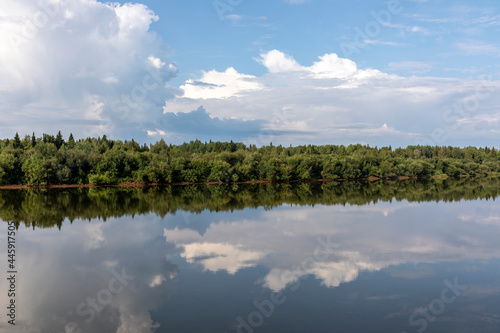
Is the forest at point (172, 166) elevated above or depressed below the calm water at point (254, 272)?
above

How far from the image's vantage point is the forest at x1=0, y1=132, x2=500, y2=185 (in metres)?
61.5

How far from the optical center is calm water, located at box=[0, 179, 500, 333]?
12836 mm

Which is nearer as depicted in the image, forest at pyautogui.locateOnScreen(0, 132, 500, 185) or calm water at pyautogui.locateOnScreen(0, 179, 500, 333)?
calm water at pyautogui.locateOnScreen(0, 179, 500, 333)

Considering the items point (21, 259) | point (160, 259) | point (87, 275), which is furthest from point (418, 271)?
point (21, 259)

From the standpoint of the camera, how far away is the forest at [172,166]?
202 ft

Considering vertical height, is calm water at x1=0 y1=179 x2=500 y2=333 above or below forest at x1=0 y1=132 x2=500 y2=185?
below

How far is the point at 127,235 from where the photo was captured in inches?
1029

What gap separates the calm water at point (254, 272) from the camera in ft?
42.1

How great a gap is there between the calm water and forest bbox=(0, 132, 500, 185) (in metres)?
29.1

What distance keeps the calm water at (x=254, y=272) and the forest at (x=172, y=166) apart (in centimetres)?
2912

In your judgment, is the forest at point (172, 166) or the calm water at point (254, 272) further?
the forest at point (172, 166)

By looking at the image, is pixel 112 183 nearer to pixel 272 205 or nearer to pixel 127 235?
pixel 272 205

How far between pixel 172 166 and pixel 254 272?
55866 millimetres

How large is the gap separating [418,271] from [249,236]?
36.9 ft
